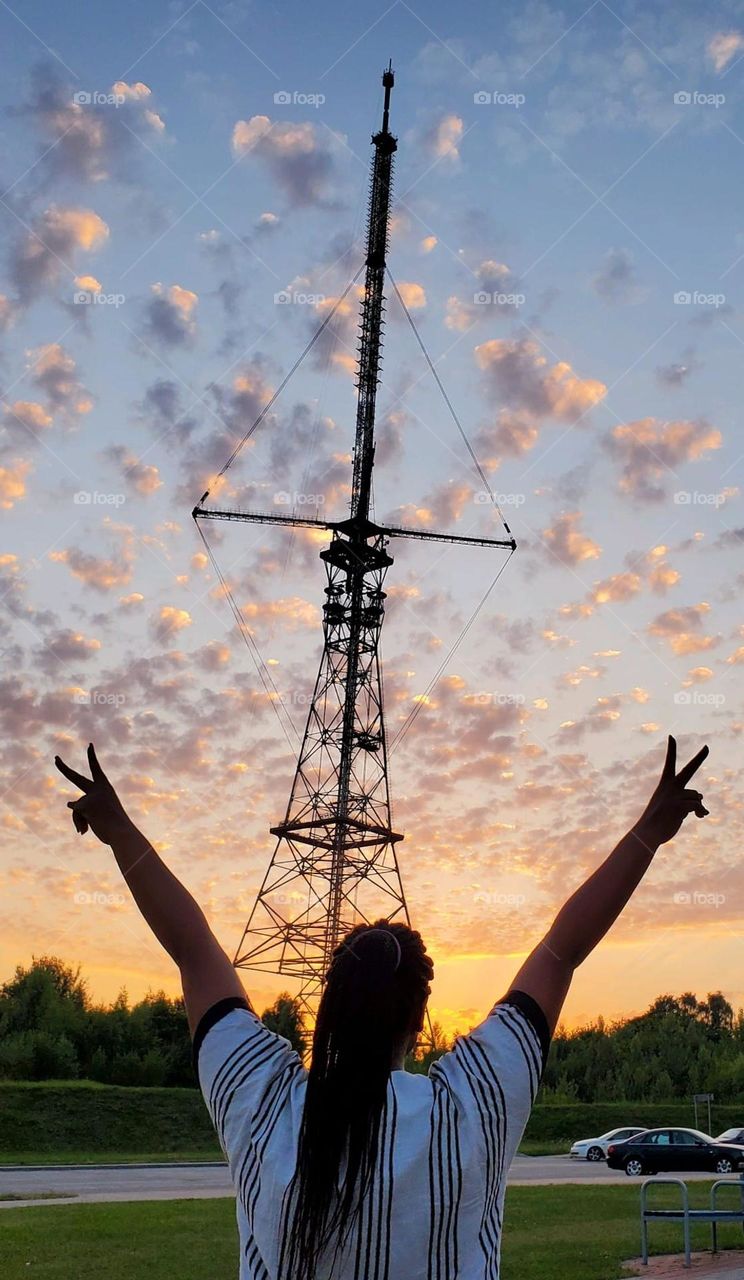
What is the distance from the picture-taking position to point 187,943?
1.97 metres

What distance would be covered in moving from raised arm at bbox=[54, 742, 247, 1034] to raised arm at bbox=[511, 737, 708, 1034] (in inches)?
18.2

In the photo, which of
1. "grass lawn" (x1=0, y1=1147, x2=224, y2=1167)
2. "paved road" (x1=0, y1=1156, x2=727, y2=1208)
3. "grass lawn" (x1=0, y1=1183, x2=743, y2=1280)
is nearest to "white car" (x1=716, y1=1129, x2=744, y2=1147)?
"paved road" (x1=0, y1=1156, x2=727, y2=1208)

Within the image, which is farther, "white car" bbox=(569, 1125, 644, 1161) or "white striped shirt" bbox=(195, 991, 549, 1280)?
"white car" bbox=(569, 1125, 644, 1161)

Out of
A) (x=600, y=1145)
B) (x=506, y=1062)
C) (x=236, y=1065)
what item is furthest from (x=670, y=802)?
(x=600, y=1145)

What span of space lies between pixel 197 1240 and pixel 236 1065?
1568cm

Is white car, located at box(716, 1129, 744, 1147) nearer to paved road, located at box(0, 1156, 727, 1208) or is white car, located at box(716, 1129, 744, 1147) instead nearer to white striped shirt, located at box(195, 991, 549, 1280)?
paved road, located at box(0, 1156, 727, 1208)

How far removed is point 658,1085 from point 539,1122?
678 inches

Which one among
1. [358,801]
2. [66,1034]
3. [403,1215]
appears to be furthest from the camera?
[66,1034]

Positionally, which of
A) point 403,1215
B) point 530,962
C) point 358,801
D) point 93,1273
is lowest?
point 93,1273

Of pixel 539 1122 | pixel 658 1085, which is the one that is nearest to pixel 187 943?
pixel 539 1122

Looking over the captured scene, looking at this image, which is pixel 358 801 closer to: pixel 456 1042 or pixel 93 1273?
pixel 93 1273

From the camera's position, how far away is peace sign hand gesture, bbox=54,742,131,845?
2.14 m

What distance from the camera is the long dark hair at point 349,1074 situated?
175 centimetres

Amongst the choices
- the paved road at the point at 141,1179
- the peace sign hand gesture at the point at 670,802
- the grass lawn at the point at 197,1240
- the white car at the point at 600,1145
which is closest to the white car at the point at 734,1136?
the white car at the point at 600,1145
